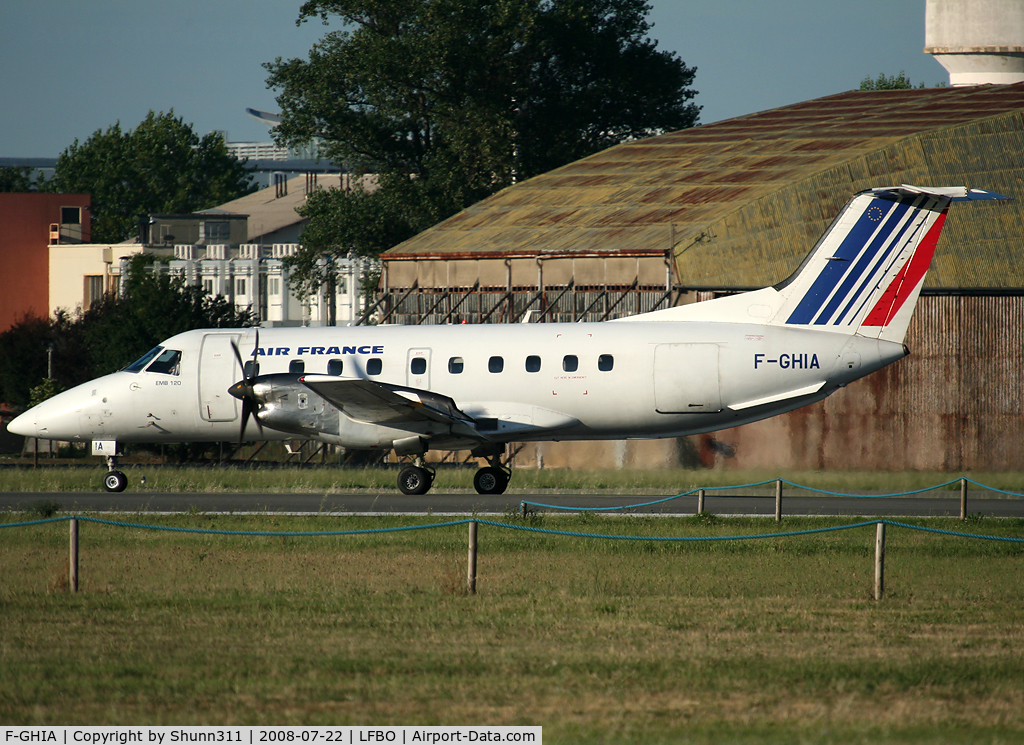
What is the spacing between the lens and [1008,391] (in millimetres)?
34438

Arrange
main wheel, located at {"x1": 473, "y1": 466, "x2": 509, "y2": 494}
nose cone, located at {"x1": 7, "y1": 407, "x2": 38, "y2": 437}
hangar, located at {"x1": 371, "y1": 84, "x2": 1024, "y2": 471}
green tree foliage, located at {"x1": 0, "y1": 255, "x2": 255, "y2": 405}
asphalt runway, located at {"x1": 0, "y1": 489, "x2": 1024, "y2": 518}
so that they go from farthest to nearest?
green tree foliage, located at {"x1": 0, "y1": 255, "x2": 255, "y2": 405}
hangar, located at {"x1": 371, "y1": 84, "x2": 1024, "y2": 471}
nose cone, located at {"x1": 7, "y1": 407, "x2": 38, "y2": 437}
main wheel, located at {"x1": 473, "y1": 466, "x2": 509, "y2": 494}
asphalt runway, located at {"x1": 0, "y1": 489, "x2": 1024, "y2": 518}

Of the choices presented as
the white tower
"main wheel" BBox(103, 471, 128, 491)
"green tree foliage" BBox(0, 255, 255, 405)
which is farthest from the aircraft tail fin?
the white tower

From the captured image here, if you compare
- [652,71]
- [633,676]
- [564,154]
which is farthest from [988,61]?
[633,676]

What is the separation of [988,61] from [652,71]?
54.6ft

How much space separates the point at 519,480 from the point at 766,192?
13.2 m

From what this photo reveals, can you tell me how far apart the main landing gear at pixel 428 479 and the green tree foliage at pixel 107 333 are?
74.6ft

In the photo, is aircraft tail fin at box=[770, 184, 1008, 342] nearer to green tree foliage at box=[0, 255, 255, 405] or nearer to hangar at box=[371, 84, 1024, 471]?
hangar at box=[371, 84, 1024, 471]

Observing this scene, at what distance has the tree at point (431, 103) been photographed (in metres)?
55.7

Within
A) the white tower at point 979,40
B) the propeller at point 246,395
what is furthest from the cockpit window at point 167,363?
the white tower at point 979,40

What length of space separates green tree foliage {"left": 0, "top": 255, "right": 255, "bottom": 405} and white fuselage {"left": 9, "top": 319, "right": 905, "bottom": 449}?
19.6 meters

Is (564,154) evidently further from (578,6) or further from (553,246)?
(553,246)

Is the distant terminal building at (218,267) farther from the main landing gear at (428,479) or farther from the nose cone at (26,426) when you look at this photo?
the main landing gear at (428,479)

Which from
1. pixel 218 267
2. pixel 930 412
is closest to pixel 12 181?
pixel 218 267

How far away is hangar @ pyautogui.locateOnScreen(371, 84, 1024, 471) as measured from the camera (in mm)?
34594
